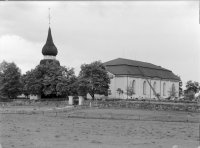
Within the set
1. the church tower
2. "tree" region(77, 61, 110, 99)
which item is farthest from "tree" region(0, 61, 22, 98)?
"tree" region(77, 61, 110, 99)

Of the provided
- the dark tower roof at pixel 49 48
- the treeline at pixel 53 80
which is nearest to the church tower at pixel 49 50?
the dark tower roof at pixel 49 48

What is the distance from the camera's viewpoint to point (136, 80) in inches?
2847

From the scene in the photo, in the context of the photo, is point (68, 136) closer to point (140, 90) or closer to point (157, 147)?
point (157, 147)

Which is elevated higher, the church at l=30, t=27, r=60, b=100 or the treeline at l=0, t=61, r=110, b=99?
the church at l=30, t=27, r=60, b=100

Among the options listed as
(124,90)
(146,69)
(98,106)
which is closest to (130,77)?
(124,90)

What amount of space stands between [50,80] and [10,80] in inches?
336

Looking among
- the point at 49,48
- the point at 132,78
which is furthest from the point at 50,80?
the point at 132,78

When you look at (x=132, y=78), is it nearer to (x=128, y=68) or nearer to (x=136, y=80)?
(x=136, y=80)

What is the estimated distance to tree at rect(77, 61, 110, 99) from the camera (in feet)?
189

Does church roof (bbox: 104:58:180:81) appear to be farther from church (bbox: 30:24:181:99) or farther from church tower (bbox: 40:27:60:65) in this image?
church tower (bbox: 40:27:60:65)

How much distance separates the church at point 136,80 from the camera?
2746 inches

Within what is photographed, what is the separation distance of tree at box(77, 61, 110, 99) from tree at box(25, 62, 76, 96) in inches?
145

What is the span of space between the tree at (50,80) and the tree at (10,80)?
10.1 feet

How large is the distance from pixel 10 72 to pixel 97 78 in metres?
19.2
